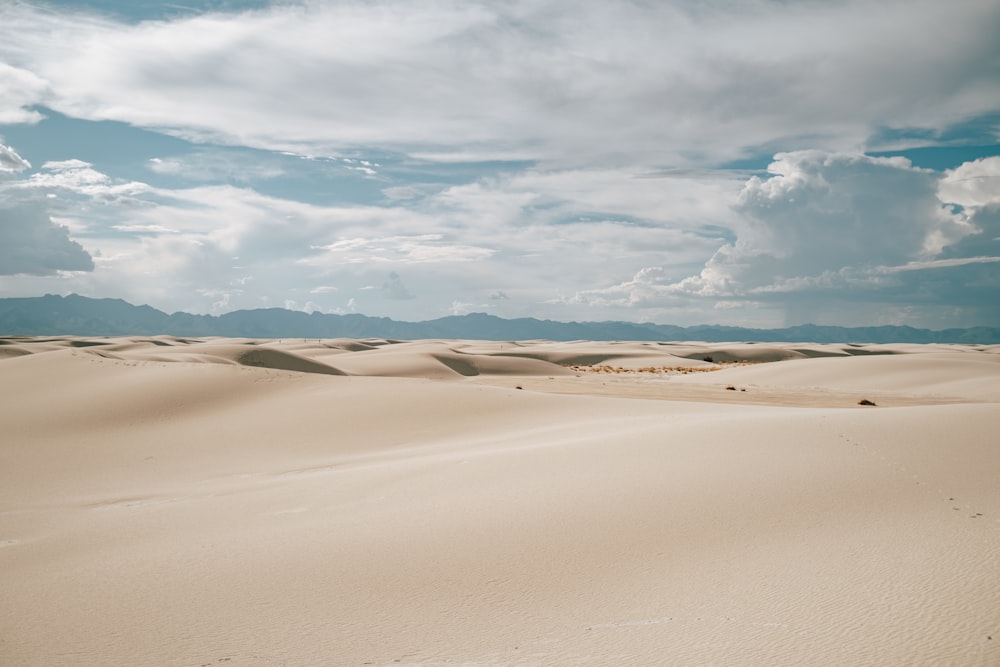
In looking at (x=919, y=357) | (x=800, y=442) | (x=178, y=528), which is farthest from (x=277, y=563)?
(x=919, y=357)

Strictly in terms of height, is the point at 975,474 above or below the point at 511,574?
above

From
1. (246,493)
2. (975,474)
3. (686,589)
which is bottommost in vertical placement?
(246,493)

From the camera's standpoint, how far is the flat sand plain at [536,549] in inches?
139

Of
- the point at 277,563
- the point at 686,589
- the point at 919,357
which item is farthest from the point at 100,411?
the point at 919,357

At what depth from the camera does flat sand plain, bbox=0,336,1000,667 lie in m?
3.52

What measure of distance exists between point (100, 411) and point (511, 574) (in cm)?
1341

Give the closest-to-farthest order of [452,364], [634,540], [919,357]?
[634,540]
[919,357]
[452,364]

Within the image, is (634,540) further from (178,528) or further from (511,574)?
(178,528)

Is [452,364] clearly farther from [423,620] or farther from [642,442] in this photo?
[423,620]

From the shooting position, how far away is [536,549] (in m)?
4.93

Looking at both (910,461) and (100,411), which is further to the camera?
(100,411)

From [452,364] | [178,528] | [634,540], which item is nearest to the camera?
[634,540]

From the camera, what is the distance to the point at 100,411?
14.5 meters

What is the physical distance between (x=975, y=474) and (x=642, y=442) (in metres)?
3.44
